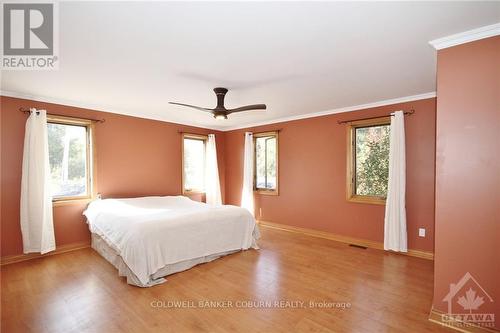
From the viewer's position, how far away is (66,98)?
369 cm

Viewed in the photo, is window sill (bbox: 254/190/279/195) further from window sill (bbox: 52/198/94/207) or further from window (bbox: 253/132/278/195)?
window sill (bbox: 52/198/94/207)

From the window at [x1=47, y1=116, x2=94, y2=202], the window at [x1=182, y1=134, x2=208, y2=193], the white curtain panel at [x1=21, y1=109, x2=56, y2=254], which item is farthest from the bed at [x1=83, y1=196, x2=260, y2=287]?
the window at [x1=182, y1=134, x2=208, y2=193]

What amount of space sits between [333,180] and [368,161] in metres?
0.68

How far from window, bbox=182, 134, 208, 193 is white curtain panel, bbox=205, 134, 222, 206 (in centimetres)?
18

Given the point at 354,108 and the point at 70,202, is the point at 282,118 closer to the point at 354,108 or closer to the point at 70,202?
the point at 354,108

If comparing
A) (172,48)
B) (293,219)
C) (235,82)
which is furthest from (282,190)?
(172,48)

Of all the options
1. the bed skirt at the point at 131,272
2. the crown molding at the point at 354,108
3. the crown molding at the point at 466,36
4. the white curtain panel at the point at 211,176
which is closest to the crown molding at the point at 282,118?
the crown molding at the point at 354,108

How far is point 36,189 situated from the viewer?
3441 millimetres

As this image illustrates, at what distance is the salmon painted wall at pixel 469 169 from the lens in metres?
1.85

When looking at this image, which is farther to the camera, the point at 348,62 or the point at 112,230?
the point at 112,230

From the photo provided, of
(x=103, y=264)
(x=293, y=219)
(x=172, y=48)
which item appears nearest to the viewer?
(x=172, y=48)

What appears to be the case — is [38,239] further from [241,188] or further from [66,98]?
[241,188]

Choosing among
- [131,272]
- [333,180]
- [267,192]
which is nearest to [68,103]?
[131,272]

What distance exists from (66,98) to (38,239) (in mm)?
2108
